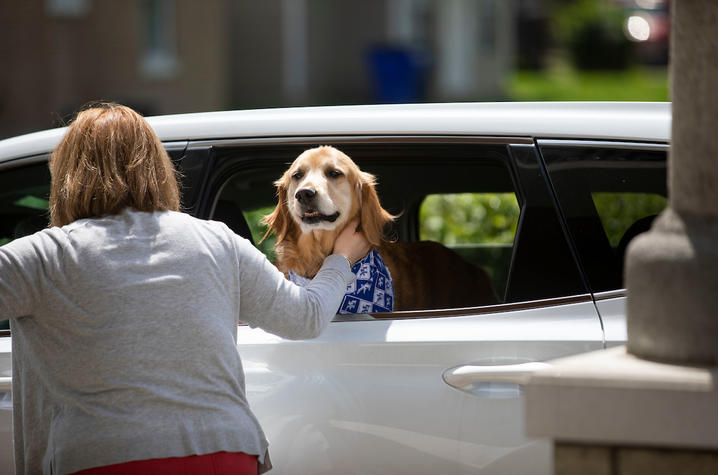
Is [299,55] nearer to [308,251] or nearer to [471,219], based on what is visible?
[471,219]

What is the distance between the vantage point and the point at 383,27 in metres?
25.7

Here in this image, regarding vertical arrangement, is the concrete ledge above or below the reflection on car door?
above

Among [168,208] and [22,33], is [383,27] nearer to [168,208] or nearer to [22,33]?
[22,33]

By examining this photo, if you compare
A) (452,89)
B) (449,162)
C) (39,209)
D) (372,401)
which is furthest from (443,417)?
(452,89)

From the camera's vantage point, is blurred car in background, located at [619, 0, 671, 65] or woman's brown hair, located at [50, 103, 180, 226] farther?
blurred car in background, located at [619, 0, 671, 65]

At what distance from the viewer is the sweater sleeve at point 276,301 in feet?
8.10

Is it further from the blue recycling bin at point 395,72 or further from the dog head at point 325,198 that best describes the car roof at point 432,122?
the blue recycling bin at point 395,72

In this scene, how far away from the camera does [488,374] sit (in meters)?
2.75

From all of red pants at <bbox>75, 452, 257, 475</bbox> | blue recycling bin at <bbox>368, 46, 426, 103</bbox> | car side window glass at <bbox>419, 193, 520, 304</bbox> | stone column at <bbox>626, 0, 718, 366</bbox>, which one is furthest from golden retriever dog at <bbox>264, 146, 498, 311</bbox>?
blue recycling bin at <bbox>368, 46, 426, 103</bbox>

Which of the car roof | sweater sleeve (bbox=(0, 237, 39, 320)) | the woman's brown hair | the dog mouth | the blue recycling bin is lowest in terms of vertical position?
sweater sleeve (bbox=(0, 237, 39, 320))

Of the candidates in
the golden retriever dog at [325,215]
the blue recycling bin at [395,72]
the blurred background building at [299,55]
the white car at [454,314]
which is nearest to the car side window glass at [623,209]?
the white car at [454,314]

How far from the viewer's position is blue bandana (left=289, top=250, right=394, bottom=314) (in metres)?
3.06

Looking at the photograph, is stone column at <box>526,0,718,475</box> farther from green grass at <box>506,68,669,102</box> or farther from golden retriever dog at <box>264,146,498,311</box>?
green grass at <box>506,68,669,102</box>

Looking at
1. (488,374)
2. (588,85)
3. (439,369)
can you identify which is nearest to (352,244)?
(439,369)
